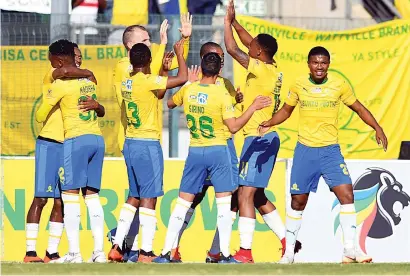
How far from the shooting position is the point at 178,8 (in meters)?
21.0

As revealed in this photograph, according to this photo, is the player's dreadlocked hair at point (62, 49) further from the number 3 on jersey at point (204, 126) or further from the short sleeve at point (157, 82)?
the number 3 on jersey at point (204, 126)

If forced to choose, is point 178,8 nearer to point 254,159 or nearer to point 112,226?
point 112,226

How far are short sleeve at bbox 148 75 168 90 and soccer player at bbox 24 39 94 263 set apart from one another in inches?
45.2

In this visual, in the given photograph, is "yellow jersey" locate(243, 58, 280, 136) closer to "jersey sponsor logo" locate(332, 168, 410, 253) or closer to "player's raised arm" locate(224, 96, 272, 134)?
"player's raised arm" locate(224, 96, 272, 134)

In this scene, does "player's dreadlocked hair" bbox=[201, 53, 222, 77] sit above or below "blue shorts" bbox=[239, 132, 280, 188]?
above

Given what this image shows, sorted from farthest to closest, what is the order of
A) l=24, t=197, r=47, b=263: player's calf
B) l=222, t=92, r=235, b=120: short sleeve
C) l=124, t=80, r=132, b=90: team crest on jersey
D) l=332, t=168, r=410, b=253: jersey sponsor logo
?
l=332, t=168, r=410, b=253: jersey sponsor logo < l=24, t=197, r=47, b=263: player's calf < l=124, t=80, r=132, b=90: team crest on jersey < l=222, t=92, r=235, b=120: short sleeve

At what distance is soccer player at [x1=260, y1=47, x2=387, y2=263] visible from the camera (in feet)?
48.9

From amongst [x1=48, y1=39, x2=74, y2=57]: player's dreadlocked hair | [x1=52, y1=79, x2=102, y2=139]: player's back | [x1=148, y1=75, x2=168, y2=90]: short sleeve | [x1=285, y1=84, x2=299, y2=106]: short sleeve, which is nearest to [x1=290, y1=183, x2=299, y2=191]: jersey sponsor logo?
[x1=285, y1=84, x2=299, y2=106]: short sleeve

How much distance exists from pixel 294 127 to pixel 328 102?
4054 mm

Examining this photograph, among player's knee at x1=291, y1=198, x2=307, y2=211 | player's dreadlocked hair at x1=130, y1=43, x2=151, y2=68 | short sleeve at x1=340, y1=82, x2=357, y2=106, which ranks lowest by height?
player's knee at x1=291, y1=198, x2=307, y2=211

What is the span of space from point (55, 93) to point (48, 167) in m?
0.95

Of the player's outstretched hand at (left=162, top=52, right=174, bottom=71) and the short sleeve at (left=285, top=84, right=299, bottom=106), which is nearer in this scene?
the short sleeve at (left=285, top=84, right=299, bottom=106)

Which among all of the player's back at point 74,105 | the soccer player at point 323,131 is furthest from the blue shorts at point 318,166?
the player's back at point 74,105

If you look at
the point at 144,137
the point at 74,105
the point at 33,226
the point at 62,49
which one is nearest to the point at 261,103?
the point at 144,137
